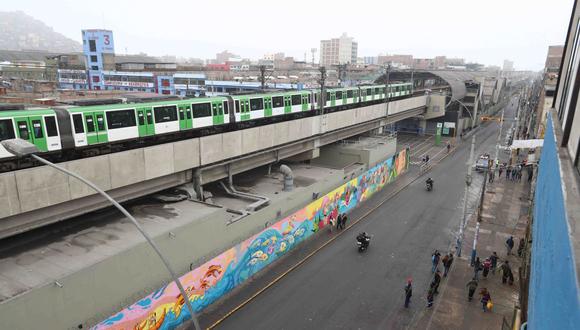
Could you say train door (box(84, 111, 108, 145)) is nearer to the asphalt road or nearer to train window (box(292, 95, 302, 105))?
the asphalt road

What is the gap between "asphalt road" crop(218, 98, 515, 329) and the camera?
16.0m

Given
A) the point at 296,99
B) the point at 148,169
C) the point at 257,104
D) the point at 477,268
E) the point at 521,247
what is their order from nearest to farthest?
the point at 148,169, the point at 477,268, the point at 521,247, the point at 257,104, the point at 296,99

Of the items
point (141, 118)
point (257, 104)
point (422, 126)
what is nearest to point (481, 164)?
point (422, 126)

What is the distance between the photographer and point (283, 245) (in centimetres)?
2150

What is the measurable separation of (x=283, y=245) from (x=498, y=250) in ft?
41.1

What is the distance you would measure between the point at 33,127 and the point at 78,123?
1.68 m

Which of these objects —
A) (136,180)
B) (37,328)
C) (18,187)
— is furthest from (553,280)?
(136,180)

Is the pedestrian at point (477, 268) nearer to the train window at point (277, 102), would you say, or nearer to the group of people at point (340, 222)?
the group of people at point (340, 222)

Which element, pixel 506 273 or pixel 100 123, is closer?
pixel 100 123

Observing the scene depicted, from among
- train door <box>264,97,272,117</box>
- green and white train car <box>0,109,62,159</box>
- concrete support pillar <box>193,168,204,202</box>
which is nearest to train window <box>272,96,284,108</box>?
train door <box>264,97,272,117</box>

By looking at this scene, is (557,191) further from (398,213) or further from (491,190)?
(491,190)

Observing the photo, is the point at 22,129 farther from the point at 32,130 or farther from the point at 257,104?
the point at 257,104

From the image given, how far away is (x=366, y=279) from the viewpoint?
19109mm

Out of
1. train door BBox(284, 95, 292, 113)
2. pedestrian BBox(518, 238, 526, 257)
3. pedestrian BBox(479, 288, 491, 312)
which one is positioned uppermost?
train door BBox(284, 95, 292, 113)
